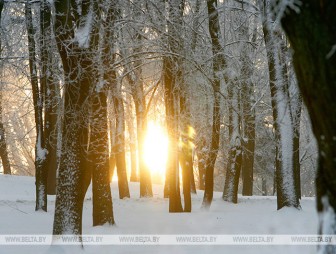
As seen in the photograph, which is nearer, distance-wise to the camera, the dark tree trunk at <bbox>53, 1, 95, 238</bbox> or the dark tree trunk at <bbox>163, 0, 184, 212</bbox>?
the dark tree trunk at <bbox>53, 1, 95, 238</bbox>

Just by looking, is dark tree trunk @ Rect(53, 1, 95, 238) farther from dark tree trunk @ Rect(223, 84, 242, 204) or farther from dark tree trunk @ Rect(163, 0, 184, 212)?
dark tree trunk @ Rect(223, 84, 242, 204)

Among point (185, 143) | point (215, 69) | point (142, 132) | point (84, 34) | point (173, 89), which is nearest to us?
point (84, 34)

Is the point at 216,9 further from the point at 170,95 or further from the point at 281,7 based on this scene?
the point at 281,7

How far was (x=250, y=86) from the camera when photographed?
19.4 metres

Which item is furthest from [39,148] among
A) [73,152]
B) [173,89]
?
[73,152]

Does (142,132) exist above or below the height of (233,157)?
above

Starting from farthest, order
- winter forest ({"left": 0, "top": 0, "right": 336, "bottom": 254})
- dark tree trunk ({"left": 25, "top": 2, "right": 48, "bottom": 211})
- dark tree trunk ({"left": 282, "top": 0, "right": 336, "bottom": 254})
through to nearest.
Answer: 1. dark tree trunk ({"left": 25, "top": 2, "right": 48, "bottom": 211})
2. winter forest ({"left": 0, "top": 0, "right": 336, "bottom": 254})
3. dark tree trunk ({"left": 282, "top": 0, "right": 336, "bottom": 254})

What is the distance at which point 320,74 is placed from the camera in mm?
2717

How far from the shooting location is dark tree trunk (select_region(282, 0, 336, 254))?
2686mm

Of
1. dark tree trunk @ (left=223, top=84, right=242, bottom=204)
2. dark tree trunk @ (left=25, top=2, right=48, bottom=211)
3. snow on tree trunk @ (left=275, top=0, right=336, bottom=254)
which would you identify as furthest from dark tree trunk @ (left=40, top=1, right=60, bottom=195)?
snow on tree trunk @ (left=275, top=0, right=336, bottom=254)

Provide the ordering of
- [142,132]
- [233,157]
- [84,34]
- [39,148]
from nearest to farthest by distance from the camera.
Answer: [84,34]
[39,148]
[233,157]
[142,132]

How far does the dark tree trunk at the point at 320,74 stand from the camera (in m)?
2.69

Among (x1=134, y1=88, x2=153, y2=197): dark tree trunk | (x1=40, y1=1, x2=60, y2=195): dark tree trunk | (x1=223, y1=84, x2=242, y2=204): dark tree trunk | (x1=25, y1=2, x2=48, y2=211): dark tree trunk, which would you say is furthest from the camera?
(x1=134, y1=88, x2=153, y2=197): dark tree trunk

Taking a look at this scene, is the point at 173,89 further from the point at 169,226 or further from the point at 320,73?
the point at 320,73
